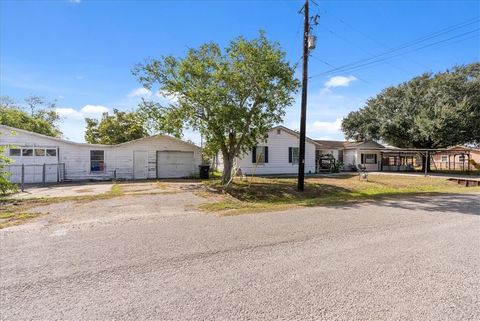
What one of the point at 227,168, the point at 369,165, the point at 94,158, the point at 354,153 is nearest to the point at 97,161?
the point at 94,158

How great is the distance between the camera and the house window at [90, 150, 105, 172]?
17417 mm

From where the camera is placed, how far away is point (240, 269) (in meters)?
3.64

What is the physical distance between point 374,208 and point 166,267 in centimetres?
675

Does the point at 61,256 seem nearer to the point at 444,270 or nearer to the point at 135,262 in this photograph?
the point at 135,262

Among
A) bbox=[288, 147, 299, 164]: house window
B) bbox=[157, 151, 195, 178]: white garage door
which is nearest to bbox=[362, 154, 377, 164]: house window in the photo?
bbox=[288, 147, 299, 164]: house window

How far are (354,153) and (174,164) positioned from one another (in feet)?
66.8

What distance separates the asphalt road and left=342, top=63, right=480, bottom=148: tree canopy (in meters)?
23.2

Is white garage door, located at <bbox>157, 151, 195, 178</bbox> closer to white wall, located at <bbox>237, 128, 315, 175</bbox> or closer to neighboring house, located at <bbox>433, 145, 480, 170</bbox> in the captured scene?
white wall, located at <bbox>237, 128, 315, 175</bbox>

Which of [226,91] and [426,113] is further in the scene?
[426,113]

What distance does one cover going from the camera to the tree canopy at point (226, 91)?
1247cm

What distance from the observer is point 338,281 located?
328 cm

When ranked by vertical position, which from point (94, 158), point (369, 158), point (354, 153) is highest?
point (354, 153)

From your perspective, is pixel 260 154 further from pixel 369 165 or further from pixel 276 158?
pixel 369 165

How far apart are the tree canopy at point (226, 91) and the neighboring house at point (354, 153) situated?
1633cm
